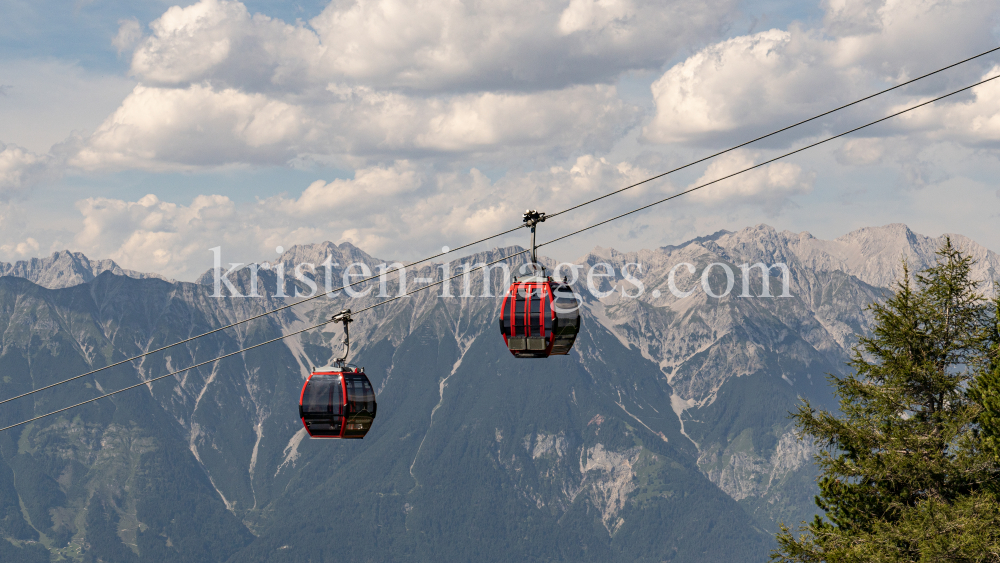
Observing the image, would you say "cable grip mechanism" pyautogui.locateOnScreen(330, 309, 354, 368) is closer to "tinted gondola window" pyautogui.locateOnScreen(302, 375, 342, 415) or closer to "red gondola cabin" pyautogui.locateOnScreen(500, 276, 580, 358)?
"tinted gondola window" pyautogui.locateOnScreen(302, 375, 342, 415)

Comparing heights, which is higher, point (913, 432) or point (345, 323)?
point (345, 323)

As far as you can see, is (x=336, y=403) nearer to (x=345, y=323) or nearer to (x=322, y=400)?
(x=322, y=400)

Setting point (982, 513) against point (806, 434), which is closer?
point (982, 513)

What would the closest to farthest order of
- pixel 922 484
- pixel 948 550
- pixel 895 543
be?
1. pixel 948 550
2. pixel 895 543
3. pixel 922 484

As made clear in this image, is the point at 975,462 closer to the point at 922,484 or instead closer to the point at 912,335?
the point at 922,484

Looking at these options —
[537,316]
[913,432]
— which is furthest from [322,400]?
[913,432]

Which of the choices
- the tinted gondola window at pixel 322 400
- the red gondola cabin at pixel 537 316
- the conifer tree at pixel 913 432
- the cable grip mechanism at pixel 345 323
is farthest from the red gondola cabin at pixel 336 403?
the conifer tree at pixel 913 432

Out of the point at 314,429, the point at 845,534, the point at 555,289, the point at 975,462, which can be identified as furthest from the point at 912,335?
the point at 314,429
